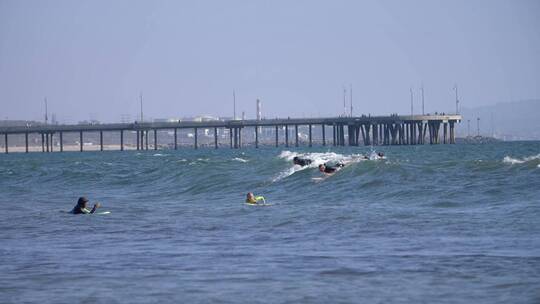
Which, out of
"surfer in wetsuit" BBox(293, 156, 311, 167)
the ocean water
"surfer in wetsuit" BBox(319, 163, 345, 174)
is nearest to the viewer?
the ocean water

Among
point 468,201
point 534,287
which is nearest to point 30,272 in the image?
point 534,287

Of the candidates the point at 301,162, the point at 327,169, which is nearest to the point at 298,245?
the point at 327,169

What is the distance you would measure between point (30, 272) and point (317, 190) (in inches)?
861

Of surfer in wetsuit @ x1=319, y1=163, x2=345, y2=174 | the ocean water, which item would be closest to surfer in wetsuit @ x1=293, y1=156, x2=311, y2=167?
surfer in wetsuit @ x1=319, y1=163, x2=345, y2=174

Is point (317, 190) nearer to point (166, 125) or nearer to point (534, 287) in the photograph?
point (534, 287)

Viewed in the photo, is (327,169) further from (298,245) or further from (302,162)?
(298,245)

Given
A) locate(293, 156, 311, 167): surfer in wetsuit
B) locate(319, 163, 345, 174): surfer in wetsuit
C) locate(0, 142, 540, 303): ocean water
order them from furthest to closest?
locate(293, 156, 311, 167): surfer in wetsuit
locate(319, 163, 345, 174): surfer in wetsuit
locate(0, 142, 540, 303): ocean water

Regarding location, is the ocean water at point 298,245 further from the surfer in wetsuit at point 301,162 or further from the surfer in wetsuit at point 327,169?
the surfer in wetsuit at point 301,162

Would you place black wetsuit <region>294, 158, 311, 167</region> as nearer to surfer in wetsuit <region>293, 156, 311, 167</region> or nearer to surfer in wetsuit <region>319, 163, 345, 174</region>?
surfer in wetsuit <region>293, 156, 311, 167</region>

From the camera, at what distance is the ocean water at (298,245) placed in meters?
15.2

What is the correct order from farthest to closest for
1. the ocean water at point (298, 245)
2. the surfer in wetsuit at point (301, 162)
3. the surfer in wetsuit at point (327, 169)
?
the surfer in wetsuit at point (301, 162), the surfer in wetsuit at point (327, 169), the ocean water at point (298, 245)

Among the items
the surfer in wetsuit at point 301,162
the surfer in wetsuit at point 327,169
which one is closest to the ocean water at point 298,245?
the surfer in wetsuit at point 327,169

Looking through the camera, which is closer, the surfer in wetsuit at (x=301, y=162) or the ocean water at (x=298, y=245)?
the ocean water at (x=298, y=245)

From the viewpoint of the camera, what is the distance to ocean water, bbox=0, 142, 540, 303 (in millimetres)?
15180
